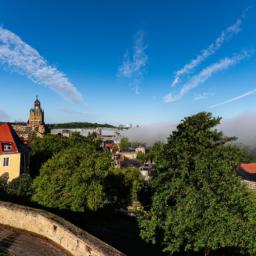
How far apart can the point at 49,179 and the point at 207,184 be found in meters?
17.0

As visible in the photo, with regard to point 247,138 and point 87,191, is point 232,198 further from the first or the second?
point 247,138

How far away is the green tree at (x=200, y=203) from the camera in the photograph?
61.8ft

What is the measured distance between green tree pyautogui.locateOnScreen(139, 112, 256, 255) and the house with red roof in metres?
25.6

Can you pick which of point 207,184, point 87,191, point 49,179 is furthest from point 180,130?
point 49,179

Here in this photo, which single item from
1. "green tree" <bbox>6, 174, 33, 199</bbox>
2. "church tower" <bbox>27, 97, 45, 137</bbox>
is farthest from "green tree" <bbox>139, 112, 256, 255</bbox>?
"church tower" <bbox>27, 97, 45, 137</bbox>

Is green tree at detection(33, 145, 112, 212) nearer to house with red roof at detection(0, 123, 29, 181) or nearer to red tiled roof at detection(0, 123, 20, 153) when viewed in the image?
house with red roof at detection(0, 123, 29, 181)

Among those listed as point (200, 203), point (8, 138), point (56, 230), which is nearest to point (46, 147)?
point (8, 138)

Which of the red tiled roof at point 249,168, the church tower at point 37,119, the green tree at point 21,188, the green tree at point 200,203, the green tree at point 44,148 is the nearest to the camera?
the green tree at point 200,203

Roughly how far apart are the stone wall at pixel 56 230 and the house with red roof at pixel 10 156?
2496 cm

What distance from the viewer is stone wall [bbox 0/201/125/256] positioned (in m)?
14.5

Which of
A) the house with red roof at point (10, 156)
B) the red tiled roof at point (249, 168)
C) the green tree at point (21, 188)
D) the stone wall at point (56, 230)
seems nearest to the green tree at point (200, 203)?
the stone wall at point (56, 230)

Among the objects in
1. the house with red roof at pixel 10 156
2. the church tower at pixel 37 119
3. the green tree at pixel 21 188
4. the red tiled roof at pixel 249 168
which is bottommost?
the red tiled roof at pixel 249 168

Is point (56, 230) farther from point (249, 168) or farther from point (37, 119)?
point (37, 119)

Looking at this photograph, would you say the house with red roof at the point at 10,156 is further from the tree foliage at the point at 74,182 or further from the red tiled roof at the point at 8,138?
the tree foliage at the point at 74,182
